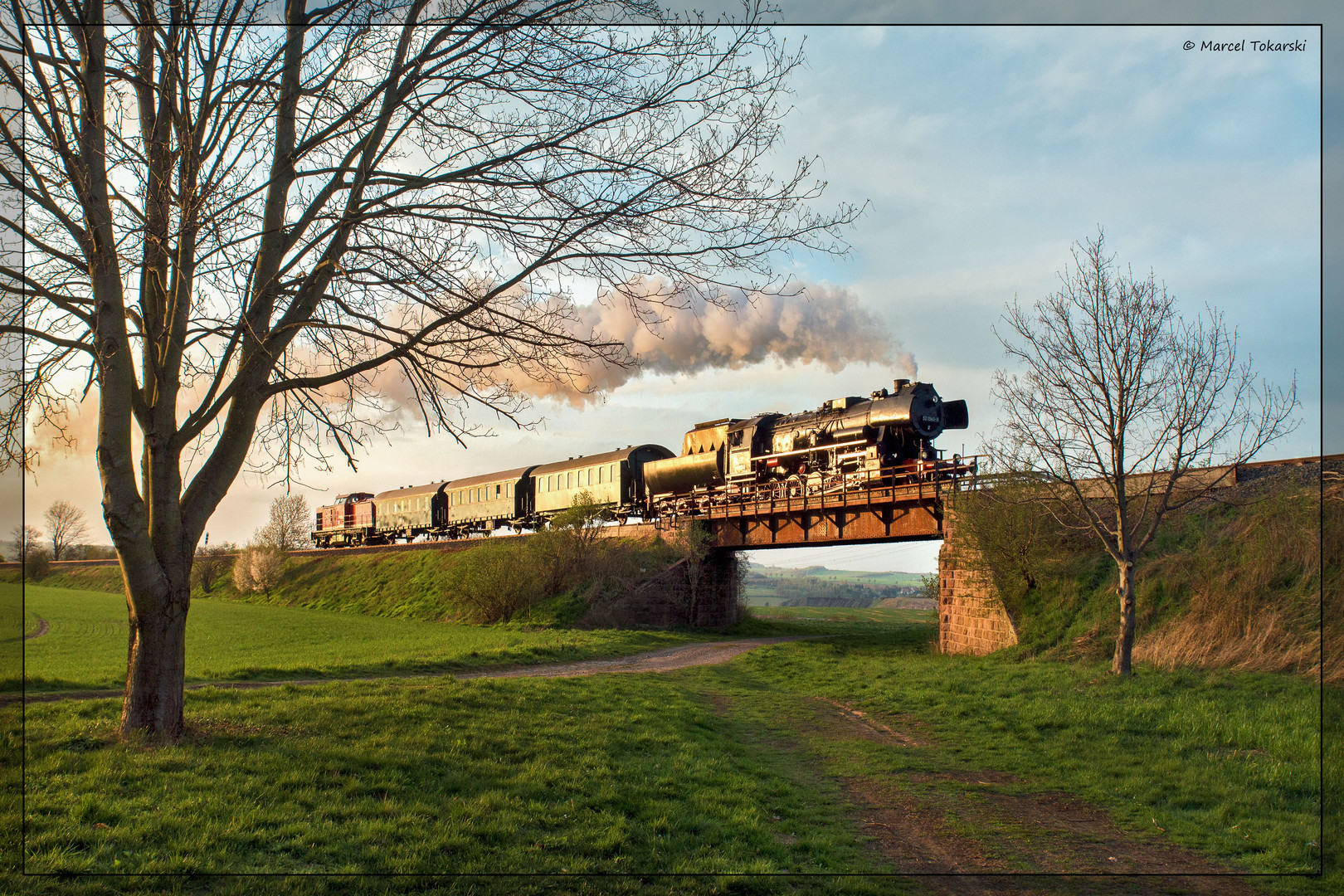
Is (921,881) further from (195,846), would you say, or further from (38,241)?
(38,241)

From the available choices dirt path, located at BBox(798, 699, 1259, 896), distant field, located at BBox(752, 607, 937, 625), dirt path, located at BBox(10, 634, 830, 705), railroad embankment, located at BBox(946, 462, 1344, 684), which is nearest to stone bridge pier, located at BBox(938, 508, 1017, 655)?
railroad embankment, located at BBox(946, 462, 1344, 684)

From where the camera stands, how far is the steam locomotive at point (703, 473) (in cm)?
2434

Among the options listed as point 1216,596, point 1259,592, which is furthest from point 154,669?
→ point 1259,592

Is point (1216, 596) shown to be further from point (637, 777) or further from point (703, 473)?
point (703, 473)

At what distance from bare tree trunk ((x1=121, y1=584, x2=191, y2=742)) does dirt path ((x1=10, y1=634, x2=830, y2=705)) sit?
381 cm

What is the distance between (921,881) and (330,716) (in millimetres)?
6633

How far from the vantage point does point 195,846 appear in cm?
524

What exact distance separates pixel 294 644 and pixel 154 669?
18.3 metres

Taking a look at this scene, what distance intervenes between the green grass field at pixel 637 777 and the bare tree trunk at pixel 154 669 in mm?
291

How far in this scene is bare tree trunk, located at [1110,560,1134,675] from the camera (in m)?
14.4

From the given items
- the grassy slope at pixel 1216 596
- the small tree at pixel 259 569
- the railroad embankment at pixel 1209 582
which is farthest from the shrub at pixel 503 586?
the grassy slope at pixel 1216 596

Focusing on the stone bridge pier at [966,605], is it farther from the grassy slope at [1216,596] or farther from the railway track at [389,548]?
the railway track at [389,548]

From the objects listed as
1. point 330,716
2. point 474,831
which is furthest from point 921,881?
point 330,716

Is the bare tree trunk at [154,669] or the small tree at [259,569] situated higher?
→ the bare tree trunk at [154,669]
